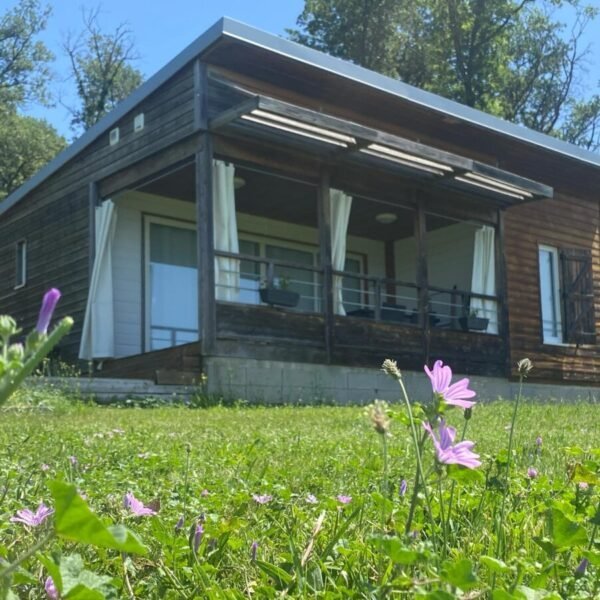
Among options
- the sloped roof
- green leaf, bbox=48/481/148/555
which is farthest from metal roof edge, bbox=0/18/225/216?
green leaf, bbox=48/481/148/555

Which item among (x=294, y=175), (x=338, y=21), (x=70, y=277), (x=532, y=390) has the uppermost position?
(x=338, y=21)

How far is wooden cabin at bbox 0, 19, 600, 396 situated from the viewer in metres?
10.6

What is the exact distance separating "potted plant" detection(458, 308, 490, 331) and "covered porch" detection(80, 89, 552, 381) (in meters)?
0.02

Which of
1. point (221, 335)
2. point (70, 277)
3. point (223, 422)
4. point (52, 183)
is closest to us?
point (223, 422)

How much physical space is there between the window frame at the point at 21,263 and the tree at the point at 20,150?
16.3 m

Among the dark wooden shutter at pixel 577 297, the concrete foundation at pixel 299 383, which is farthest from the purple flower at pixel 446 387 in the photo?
the dark wooden shutter at pixel 577 297

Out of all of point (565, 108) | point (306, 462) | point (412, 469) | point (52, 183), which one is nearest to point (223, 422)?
point (306, 462)

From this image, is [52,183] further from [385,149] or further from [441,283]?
[441,283]

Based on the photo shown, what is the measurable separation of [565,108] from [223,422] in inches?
1215

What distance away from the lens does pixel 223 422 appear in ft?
21.2

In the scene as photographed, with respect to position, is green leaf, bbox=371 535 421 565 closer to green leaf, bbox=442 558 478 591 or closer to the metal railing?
green leaf, bbox=442 558 478 591

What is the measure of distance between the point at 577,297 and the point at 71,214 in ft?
29.6

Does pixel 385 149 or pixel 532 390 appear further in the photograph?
pixel 532 390

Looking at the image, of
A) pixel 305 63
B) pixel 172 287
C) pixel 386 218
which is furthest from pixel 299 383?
pixel 386 218
